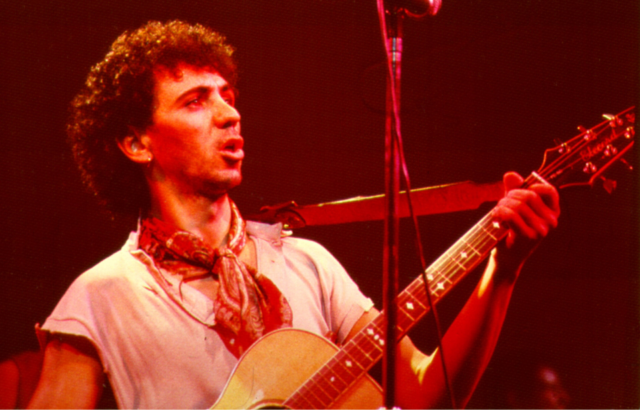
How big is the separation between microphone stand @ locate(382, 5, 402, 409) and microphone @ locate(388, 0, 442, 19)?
0.02 m

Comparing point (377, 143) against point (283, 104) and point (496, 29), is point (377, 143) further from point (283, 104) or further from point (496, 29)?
point (496, 29)

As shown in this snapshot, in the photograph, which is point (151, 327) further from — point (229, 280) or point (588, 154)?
point (588, 154)

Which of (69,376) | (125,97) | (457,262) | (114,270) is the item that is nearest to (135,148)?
(125,97)

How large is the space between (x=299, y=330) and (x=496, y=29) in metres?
1.47

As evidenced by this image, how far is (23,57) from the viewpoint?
7.38ft

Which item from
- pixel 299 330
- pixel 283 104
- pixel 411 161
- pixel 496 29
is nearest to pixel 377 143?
pixel 411 161

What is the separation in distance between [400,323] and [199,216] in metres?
0.74

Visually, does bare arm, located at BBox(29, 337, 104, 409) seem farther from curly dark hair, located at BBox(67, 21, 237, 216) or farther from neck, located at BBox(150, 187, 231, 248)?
curly dark hair, located at BBox(67, 21, 237, 216)

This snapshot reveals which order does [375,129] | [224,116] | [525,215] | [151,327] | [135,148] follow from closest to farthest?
1. [525,215]
2. [151,327]
3. [224,116]
4. [135,148]
5. [375,129]

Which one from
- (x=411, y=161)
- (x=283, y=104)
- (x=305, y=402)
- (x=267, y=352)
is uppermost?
(x=283, y=104)

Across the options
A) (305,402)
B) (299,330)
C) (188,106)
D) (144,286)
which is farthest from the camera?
(188,106)

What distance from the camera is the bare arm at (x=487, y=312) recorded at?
4.88ft

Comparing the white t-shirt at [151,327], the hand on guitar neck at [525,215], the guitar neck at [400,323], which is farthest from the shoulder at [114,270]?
the hand on guitar neck at [525,215]

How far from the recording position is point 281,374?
1.48m
